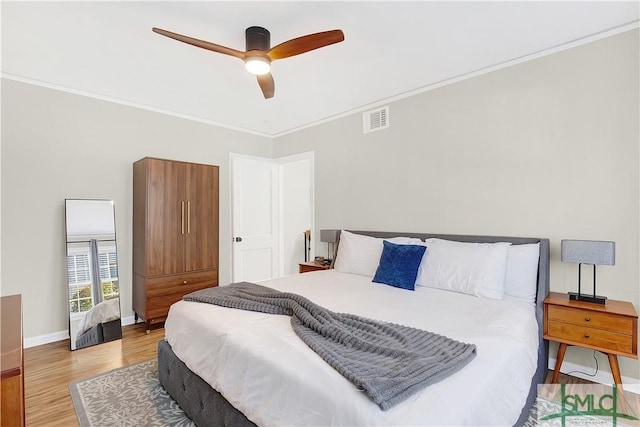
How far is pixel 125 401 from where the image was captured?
6.99ft

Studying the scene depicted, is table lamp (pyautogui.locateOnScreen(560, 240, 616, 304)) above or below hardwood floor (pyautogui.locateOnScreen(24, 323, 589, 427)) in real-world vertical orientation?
above

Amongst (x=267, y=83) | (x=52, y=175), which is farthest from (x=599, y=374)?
(x=52, y=175)

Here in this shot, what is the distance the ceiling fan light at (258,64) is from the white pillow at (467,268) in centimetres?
201

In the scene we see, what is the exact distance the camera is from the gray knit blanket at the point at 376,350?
1.10 m

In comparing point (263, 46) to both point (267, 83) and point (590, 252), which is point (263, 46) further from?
point (590, 252)

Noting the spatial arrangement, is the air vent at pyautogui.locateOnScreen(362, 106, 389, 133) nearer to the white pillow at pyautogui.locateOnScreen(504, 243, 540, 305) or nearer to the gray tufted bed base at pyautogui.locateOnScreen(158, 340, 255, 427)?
the white pillow at pyautogui.locateOnScreen(504, 243, 540, 305)

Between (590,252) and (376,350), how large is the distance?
1.83 m

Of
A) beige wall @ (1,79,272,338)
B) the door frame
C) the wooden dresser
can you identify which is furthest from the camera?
the door frame

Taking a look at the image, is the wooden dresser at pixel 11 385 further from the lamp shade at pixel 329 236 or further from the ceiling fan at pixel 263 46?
the lamp shade at pixel 329 236

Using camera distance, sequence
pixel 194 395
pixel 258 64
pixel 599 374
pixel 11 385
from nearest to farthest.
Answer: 1. pixel 11 385
2. pixel 194 395
3. pixel 258 64
4. pixel 599 374

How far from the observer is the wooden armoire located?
3.35 metres

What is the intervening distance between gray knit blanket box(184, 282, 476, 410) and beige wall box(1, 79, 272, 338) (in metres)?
2.48

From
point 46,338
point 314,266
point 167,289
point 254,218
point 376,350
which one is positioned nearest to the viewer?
point 376,350

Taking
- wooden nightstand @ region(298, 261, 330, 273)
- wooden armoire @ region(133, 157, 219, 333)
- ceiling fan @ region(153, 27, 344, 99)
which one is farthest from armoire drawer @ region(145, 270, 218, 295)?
ceiling fan @ region(153, 27, 344, 99)
